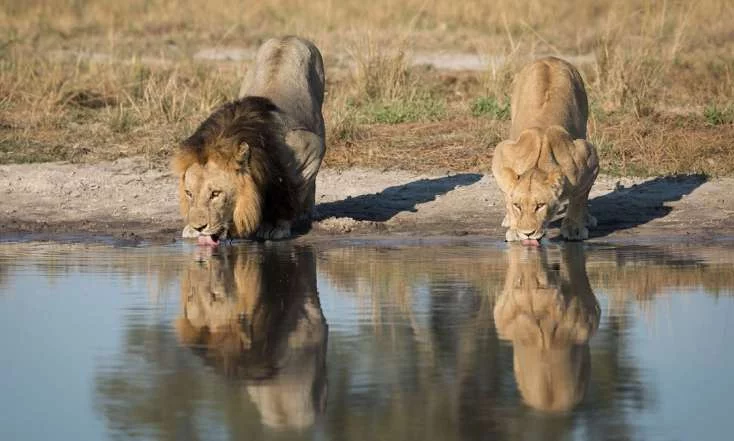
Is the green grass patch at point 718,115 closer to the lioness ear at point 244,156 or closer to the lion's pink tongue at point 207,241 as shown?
the lioness ear at point 244,156

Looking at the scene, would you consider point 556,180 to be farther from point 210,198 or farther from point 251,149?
point 210,198

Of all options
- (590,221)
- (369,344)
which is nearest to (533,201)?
(590,221)

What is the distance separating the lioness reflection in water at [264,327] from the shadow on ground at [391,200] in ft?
6.16

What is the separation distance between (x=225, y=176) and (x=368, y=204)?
2.11 m

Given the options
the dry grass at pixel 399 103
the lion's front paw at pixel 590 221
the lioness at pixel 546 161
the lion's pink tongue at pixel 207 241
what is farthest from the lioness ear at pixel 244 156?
the dry grass at pixel 399 103

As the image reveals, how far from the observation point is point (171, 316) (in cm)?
779

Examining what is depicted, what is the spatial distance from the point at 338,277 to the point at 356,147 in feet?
17.2

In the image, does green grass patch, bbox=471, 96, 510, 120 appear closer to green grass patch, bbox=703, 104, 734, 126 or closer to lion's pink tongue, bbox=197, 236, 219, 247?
green grass patch, bbox=703, 104, 734, 126

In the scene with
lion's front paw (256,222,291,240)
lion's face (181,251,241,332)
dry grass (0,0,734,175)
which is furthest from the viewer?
dry grass (0,0,734,175)

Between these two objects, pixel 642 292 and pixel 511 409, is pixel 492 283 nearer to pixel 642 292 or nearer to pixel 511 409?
pixel 642 292

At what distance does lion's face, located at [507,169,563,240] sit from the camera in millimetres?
10406

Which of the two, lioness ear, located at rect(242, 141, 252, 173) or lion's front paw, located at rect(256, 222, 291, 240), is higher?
lioness ear, located at rect(242, 141, 252, 173)

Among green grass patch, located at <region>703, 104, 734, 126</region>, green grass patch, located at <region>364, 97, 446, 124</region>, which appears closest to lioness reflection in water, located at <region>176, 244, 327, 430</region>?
green grass patch, located at <region>364, 97, 446, 124</region>

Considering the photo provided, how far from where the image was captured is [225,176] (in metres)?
10.7
